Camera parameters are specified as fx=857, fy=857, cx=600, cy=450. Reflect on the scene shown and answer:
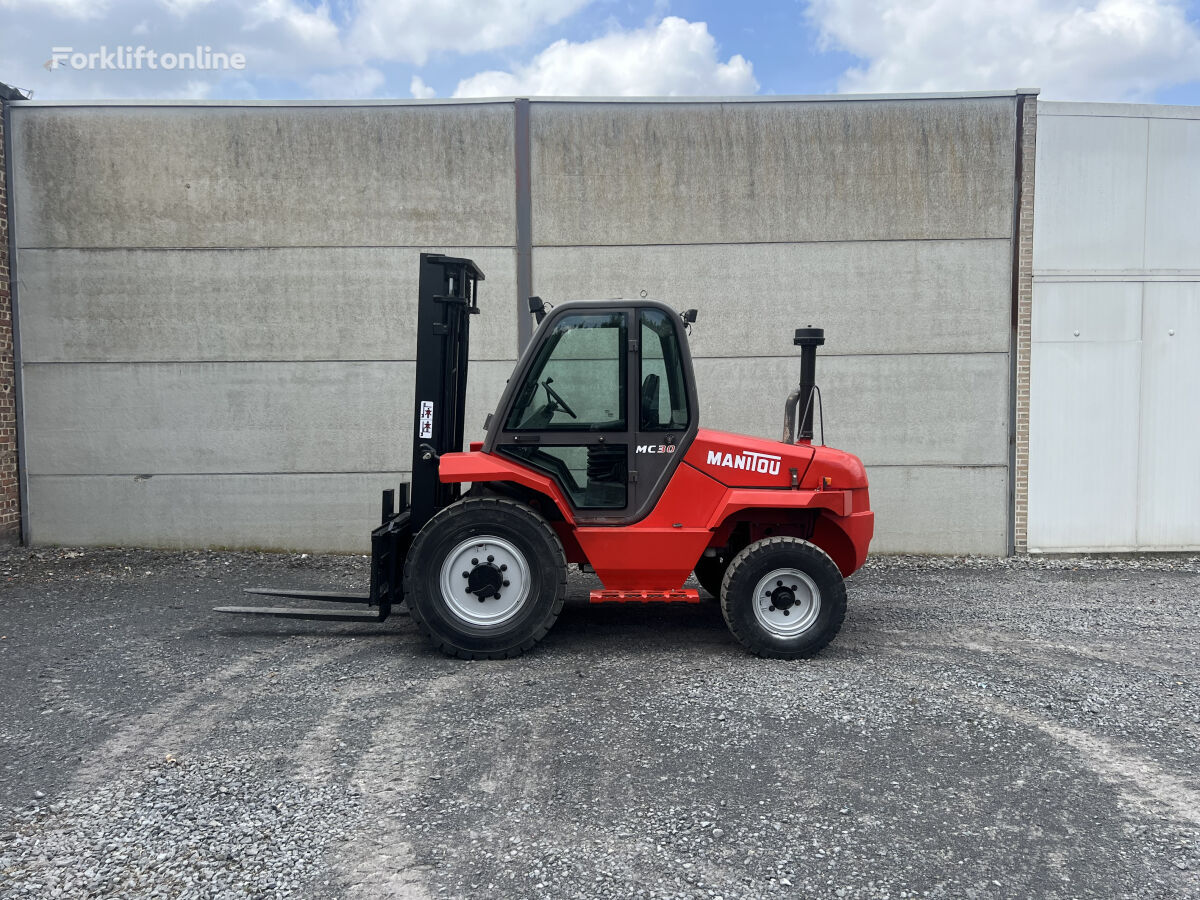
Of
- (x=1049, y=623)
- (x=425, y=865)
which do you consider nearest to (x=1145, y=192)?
(x=1049, y=623)

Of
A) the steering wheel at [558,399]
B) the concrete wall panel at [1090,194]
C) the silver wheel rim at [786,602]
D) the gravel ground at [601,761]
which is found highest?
the concrete wall panel at [1090,194]

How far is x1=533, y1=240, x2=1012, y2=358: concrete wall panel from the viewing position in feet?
29.6

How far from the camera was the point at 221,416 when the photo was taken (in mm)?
9078

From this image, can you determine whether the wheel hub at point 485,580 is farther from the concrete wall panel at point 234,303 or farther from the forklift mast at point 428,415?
the concrete wall panel at point 234,303

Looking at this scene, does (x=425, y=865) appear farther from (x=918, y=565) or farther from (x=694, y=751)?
(x=918, y=565)

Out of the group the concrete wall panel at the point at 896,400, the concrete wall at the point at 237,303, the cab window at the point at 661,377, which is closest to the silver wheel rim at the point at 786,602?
the cab window at the point at 661,377

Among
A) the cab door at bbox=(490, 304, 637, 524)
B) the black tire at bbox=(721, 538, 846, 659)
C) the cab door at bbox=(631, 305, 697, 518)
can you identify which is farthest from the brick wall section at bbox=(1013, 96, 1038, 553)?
the cab door at bbox=(490, 304, 637, 524)

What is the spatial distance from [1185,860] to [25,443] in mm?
10298

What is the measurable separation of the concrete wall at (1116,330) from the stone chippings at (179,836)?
8219 millimetres

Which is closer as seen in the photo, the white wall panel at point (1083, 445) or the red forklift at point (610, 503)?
the red forklift at point (610, 503)

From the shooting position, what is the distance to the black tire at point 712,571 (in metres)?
6.25

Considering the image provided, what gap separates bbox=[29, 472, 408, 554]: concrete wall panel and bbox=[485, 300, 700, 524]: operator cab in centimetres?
416

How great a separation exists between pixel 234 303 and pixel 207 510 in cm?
221

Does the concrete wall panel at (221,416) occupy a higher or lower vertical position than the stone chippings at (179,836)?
higher
